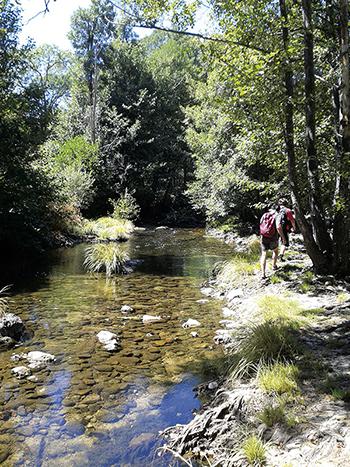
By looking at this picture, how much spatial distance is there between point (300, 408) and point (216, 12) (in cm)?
759

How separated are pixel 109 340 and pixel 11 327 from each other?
1648 mm

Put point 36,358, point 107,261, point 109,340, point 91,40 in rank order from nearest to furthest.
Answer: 1. point 36,358
2. point 109,340
3. point 107,261
4. point 91,40

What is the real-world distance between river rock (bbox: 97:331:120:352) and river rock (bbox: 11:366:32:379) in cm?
127

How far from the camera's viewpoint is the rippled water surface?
408cm

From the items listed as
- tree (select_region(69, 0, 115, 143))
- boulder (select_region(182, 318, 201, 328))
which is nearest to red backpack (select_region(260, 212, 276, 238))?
boulder (select_region(182, 318, 201, 328))

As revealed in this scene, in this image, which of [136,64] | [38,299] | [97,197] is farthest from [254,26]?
[136,64]

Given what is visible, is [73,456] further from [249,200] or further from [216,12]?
[249,200]

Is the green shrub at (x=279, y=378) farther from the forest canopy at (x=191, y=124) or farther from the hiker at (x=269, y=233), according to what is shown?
the hiker at (x=269, y=233)

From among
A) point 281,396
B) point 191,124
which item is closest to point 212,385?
point 281,396

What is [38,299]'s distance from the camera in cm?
A: 950

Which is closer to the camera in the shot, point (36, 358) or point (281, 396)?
point (281, 396)

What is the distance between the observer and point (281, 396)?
4.20 meters

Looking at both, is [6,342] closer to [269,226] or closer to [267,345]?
[267,345]

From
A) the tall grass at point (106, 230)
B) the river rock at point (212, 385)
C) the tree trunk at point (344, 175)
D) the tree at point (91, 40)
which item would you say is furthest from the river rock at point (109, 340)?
the tree at point (91, 40)
